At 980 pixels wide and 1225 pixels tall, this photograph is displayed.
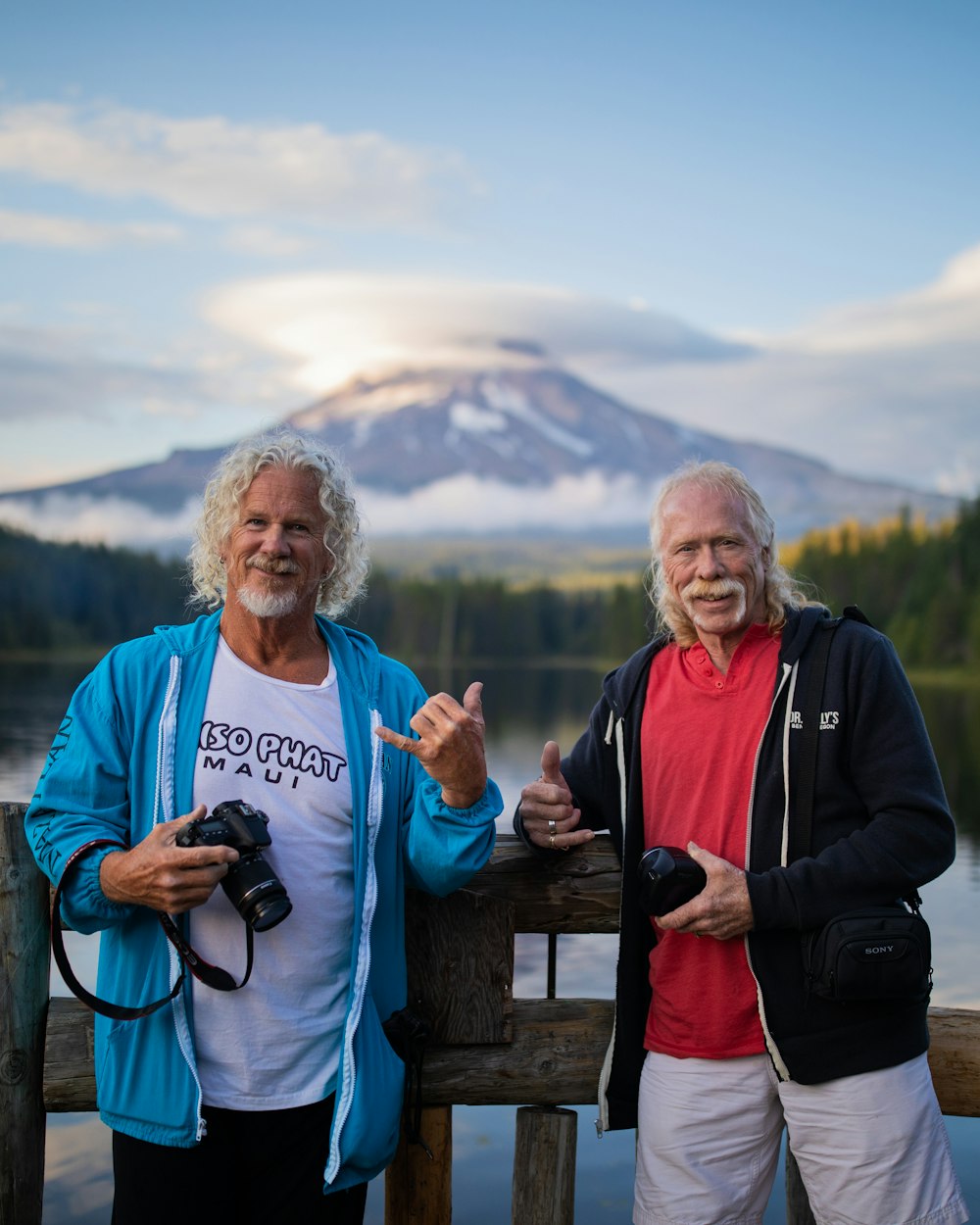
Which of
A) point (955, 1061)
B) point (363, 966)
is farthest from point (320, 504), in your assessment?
point (955, 1061)

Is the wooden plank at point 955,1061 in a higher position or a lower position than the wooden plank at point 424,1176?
higher

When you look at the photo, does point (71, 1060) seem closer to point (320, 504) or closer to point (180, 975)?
point (180, 975)

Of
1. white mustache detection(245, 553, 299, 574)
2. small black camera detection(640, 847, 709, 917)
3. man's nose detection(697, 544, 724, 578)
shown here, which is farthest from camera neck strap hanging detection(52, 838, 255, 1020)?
man's nose detection(697, 544, 724, 578)

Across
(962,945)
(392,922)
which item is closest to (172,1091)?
(392,922)

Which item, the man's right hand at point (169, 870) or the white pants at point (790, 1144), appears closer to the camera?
the man's right hand at point (169, 870)

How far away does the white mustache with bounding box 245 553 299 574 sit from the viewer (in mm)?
3184

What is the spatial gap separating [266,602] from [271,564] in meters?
0.10

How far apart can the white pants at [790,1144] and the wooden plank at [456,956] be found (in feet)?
1.65

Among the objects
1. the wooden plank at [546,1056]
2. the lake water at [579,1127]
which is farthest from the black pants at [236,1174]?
the lake water at [579,1127]

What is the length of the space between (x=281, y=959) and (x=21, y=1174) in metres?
1.10

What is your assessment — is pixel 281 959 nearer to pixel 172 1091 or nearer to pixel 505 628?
pixel 172 1091

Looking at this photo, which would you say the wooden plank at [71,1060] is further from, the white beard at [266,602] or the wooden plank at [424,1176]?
the white beard at [266,602]

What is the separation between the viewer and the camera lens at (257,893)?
9.11ft

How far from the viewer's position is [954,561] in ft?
263
